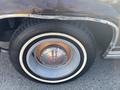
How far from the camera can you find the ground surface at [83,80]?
2.91 meters

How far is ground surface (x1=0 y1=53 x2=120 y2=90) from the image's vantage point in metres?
2.91

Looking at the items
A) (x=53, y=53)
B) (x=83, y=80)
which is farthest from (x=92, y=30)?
(x=83, y=80)

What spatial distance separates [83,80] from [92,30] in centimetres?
59

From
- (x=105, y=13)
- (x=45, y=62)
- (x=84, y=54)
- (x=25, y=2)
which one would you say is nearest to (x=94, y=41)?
(x=84, y=54)

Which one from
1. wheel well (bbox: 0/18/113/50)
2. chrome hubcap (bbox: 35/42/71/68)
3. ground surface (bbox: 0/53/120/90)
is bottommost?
ground surface (bbox: 0/53/120/90)

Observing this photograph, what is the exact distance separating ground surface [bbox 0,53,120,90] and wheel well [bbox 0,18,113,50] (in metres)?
0.38

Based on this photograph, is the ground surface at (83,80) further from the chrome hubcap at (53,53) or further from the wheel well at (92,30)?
the wheel well at (92,30)

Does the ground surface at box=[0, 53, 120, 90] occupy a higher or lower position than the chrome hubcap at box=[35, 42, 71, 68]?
lower

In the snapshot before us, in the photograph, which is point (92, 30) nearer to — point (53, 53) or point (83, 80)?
point (53, 53)

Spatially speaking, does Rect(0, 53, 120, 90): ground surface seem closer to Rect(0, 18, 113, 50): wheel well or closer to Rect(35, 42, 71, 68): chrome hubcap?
Rect(35, 42, 71, 68): chrome hubcap

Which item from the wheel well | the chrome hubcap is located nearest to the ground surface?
the chrome hubcap

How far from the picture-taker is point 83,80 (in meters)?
3.00

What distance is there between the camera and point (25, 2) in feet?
7.86

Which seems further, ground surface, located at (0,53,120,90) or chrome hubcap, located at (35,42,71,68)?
ground surface, located at (0,53,120,90)
